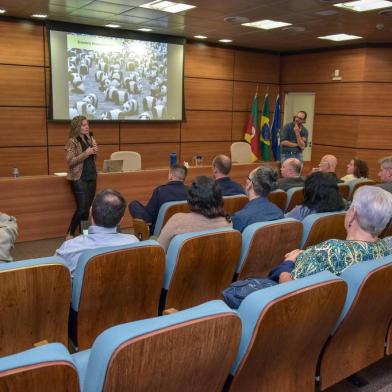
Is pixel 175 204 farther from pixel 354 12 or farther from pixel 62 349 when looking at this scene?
pixel 354 12

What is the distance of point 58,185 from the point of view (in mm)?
5707

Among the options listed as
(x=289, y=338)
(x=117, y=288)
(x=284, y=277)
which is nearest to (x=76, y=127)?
(x=117, y=288)

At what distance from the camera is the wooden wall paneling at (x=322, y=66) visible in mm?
8280

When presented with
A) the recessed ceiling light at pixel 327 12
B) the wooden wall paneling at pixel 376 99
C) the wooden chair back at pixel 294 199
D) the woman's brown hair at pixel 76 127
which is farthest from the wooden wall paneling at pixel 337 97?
the woman's brown hair at pixel 76 127

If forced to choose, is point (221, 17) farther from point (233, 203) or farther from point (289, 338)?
point (289, 338)

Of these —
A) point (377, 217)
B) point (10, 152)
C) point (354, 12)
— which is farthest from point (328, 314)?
point (10, 152)

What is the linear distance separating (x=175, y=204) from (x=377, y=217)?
1941 millimetres

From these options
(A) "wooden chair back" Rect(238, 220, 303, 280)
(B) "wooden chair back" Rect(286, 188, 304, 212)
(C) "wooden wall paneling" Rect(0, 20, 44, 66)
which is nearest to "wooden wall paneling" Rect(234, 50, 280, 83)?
(C) "wooden wall paneling" Rect(0, 20, 44, 66)

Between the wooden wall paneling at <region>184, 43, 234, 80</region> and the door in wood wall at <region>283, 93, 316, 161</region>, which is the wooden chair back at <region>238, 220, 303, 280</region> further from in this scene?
the door in wood wall at <region>283, 93, 316, 161</region>

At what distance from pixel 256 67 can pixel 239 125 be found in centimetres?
131

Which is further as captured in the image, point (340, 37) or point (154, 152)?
point (154, 152)

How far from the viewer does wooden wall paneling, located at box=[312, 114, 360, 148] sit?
8438mm

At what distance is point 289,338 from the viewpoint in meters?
1.67

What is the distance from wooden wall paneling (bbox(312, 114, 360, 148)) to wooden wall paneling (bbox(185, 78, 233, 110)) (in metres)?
1.90
